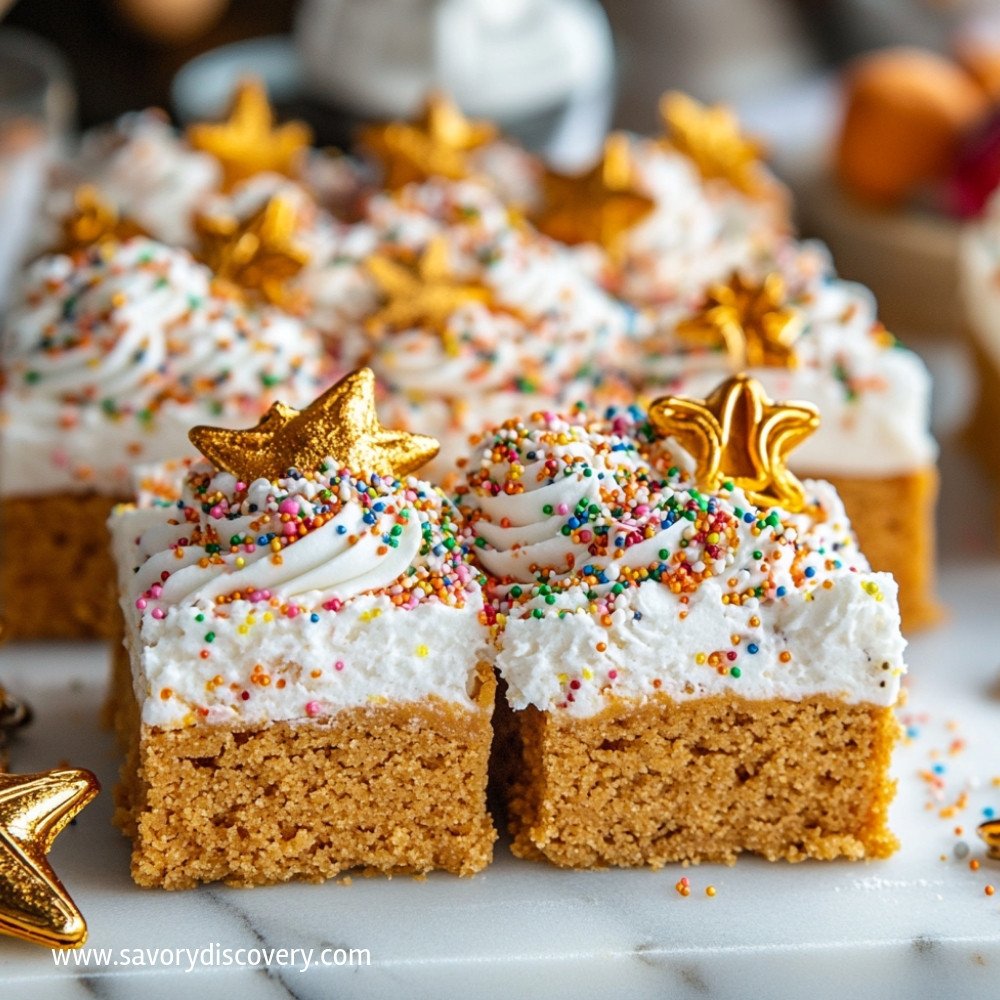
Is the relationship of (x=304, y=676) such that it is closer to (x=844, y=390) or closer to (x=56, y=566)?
(x=56, y=566)

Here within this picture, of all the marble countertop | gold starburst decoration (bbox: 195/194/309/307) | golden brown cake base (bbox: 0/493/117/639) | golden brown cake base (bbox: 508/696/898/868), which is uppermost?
gold starburst decoration (bbox: 195/194/309/307)

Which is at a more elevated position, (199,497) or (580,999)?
(199,497)

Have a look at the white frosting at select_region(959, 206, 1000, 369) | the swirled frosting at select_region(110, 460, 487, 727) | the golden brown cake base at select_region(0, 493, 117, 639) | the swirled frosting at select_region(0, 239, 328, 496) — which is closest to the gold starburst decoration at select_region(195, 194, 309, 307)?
the swirled frosting at select_region(0, 239, 328, 496)

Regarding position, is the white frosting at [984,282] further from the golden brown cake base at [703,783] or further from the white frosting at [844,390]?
the golden brown cake base at [703,783]

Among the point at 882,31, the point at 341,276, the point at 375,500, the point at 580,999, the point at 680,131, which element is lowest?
the point at 580,999

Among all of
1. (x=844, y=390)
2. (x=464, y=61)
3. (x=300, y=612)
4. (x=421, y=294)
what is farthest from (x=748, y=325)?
(x=464, y=61)

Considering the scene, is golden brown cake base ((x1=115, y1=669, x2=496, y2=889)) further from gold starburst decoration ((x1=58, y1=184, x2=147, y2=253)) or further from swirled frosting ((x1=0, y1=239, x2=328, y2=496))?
gold starburst decoration ((x1=58, y1=184, x2=147, y2=253))

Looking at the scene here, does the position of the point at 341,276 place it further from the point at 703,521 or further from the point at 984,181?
the point at 984,181

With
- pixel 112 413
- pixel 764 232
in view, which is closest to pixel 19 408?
pixel 112 413

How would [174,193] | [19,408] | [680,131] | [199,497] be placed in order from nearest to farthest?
[199,497], [19,408], [174,193], [680,131]
